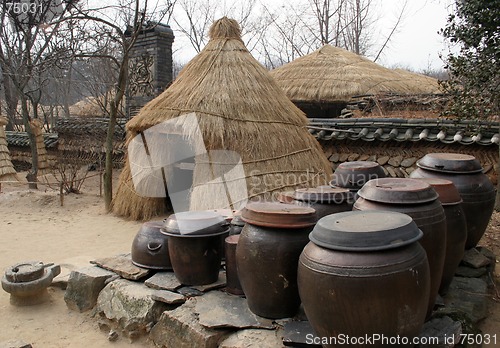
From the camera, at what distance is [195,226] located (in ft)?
11.9

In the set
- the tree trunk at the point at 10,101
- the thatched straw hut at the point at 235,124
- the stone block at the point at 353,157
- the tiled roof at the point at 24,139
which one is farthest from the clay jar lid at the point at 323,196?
the tree trunk at the point at 10,101

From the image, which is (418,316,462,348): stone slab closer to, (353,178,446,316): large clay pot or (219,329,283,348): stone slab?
(353,178,446,316): large clay pot

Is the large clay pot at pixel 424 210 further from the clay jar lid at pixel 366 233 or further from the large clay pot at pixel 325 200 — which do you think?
the large clay pot at pixel 325 200

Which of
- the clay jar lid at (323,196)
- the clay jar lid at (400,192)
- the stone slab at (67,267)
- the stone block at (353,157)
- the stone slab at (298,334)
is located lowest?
the stone slab at (67,267)

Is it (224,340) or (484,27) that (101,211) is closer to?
(224,340)

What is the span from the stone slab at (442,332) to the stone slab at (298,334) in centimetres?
70

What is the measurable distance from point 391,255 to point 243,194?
4.23m

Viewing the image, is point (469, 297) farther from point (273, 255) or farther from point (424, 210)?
point (273, 255)

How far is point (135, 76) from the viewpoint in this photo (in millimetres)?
10820

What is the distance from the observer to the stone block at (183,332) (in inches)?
123

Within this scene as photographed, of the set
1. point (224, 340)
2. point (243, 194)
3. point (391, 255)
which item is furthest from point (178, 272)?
point (243, 194)

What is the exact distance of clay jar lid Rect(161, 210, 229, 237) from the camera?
360cm

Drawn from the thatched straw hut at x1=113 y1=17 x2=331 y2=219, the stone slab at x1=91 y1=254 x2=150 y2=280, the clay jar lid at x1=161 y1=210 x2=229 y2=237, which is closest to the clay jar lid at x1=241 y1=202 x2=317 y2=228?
the clay jar lid at x1=161 y1=210 x2=229 y2=237

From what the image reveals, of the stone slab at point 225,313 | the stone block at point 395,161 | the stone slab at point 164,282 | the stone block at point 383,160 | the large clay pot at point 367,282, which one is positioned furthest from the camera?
the stone block at point 383,160
